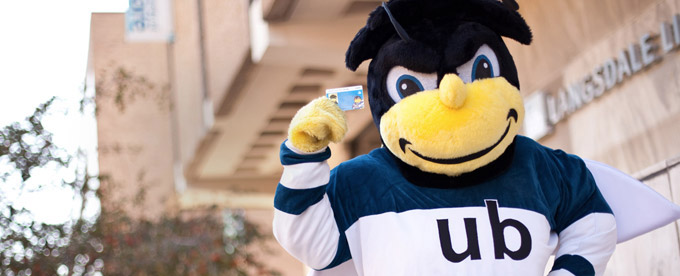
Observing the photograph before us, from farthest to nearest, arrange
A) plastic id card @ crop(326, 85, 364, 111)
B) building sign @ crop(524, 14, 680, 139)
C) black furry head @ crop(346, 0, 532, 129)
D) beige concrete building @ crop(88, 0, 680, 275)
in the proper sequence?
1. beige concrete building @ crop(88, 0, 680, 275)
2. building sign @ crop(524, 14, 680, 139)
3. black furry head @ crop(346, 0, 532, 129)
4. plastic id card @ crop(326, 85, 364, 111)

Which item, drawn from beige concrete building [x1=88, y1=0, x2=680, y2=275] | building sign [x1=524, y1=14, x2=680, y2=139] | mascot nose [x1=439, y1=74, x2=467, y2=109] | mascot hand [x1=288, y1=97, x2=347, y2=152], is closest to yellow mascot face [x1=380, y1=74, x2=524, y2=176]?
mascot nose [x1=439, y1=74, x2=467, y2=109]

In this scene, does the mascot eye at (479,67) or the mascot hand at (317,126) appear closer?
the mascot hand at (317,126)

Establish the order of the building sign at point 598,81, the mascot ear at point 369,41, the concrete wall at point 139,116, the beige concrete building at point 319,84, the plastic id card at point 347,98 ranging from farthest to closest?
1. the concrete wall at point 139,116
2. the beige concrete building at point 319,84
3. the building sign at point 598,81
4. the mascot ear at point 369,41
5. the plastic id card at point 347,98

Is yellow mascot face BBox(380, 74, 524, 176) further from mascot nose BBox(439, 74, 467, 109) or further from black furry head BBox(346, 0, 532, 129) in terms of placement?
black furry head BBox(346, 0, 532, 129)

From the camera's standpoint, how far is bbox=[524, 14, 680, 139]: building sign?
16.9 ft

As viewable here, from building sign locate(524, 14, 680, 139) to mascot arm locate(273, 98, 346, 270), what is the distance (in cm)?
293

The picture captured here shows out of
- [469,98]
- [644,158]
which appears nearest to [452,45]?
[469,98]

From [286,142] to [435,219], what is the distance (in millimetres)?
561

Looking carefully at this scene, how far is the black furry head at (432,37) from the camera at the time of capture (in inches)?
117

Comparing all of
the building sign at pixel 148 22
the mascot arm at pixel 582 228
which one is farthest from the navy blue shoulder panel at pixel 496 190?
the building sign at pixel 148 22

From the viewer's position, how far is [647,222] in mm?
3205

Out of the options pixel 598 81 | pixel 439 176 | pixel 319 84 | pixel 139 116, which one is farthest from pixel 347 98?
pixel 139 116

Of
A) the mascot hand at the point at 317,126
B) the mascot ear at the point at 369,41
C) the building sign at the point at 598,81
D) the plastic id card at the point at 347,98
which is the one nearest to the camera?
the mascot hand at the point at 317,126

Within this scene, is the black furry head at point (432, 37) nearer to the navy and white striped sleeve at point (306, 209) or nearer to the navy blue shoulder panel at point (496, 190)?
the navy blue shoulder panel at point (496, 190)
